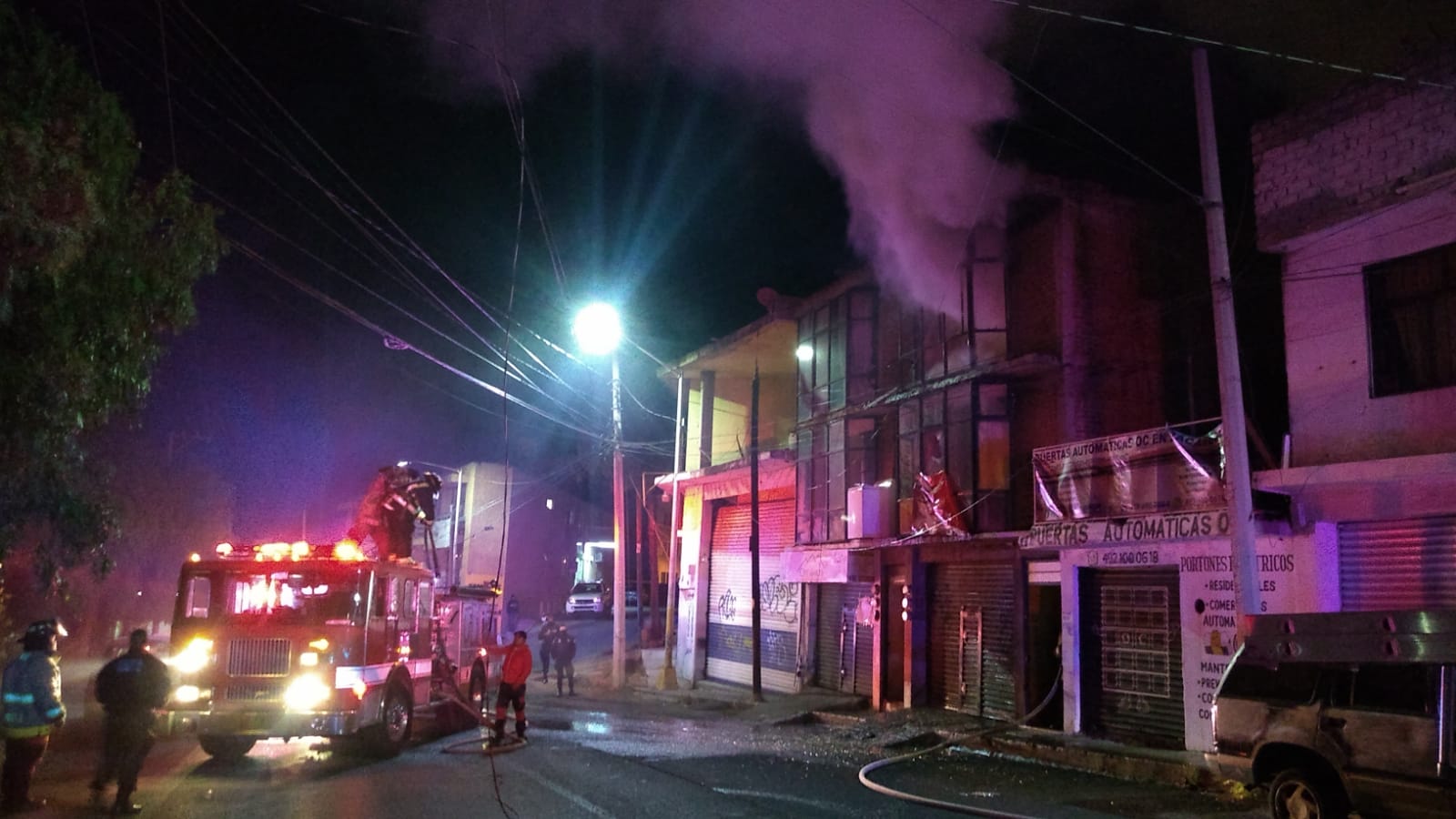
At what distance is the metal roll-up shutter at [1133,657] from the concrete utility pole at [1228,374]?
3699 millimetres

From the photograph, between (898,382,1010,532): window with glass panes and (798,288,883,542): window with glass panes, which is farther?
(798,288,883,542): window with glass panes

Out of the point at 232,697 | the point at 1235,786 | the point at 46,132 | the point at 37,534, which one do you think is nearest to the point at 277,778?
the point at 232,697

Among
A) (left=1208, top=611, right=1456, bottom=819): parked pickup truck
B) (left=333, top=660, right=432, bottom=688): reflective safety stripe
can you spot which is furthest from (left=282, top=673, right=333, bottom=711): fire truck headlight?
(left=1208, top=611, right=1456, bottom=819): parked pickup truck

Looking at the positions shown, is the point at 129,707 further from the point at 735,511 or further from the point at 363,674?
the point at 735,511

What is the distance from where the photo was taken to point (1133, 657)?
14.7 m

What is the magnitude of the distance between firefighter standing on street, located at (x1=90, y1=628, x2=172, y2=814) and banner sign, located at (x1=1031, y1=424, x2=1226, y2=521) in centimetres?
1178

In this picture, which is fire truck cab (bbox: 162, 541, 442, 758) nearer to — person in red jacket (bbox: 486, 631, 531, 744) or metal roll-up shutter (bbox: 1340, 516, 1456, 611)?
person in red jacket (bbox: 486, 631, 531, 744)

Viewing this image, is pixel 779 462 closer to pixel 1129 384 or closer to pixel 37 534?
pixel 1129 384

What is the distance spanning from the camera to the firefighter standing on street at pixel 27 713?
29.9ft

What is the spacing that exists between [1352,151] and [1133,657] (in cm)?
723

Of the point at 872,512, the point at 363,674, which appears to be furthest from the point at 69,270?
the point at 872,512

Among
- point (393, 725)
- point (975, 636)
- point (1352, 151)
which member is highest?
point (1352, 151)

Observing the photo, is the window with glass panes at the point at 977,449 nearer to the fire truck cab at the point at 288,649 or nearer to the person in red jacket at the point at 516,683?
the person in red jacket at the point at 516,683

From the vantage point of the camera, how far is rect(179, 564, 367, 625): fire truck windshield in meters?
12.5
